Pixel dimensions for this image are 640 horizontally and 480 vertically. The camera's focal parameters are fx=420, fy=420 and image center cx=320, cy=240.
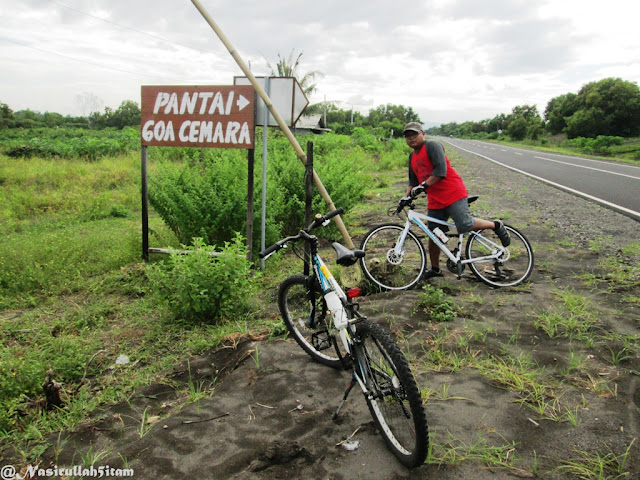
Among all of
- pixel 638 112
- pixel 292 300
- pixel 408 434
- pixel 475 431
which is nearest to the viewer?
pixel 408 434

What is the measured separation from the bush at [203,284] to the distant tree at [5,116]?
53.8 metres

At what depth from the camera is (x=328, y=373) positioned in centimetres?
324

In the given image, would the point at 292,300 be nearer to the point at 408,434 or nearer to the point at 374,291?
the point at 374,291

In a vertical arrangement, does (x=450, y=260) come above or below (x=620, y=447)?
above

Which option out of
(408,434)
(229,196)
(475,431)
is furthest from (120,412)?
(229,196)

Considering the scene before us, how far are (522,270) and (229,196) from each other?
3883 mm

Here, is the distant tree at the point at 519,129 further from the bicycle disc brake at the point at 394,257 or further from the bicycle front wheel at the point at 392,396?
the bicycle front wheel at the point at 392,396

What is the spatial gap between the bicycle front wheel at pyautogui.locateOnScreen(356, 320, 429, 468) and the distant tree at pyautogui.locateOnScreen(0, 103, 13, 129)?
185 feet

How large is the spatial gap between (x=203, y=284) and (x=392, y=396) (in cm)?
240

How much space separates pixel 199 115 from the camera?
529 cm

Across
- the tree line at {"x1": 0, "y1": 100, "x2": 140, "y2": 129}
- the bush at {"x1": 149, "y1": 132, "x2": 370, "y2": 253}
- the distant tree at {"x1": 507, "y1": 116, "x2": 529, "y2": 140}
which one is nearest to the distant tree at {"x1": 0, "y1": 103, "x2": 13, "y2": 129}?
the tree line at {"x1": 0, "y1": 100, "x2": 140, "y2": 129}

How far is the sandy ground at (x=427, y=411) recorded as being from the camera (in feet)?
7.39

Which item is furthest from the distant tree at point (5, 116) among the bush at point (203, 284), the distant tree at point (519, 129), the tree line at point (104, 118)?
the distant tree at point (519, 129)

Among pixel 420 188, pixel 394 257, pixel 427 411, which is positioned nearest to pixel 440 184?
pixel 420 188
